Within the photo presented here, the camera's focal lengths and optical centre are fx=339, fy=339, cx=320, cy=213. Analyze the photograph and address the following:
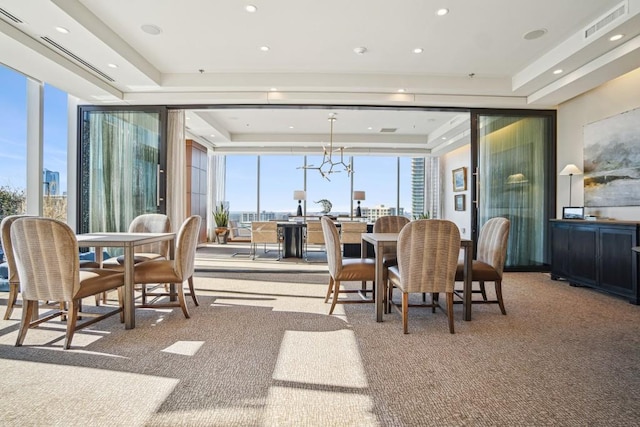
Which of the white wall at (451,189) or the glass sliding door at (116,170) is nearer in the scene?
the glass sliding door at (116,170)

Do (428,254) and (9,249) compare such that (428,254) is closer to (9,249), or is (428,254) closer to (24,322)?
(24,322)

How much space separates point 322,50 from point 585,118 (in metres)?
3.86

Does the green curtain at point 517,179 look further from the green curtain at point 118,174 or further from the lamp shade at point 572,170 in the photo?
the green curtain at point 118,174

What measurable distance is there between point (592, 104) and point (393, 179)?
6.49m

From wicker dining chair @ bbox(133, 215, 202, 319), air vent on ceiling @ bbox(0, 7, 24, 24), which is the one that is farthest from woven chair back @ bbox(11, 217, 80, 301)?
air vent on ceiling @ bbox(0, 7, 24, 24)

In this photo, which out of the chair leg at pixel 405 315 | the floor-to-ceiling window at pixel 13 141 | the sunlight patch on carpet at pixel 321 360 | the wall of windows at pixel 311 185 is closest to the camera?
the sunlight patch on carpet at pixel 321 360

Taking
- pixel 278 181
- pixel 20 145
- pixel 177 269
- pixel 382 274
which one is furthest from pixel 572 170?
pixel 278 181

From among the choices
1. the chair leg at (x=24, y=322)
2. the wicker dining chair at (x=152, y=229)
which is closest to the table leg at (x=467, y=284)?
the wicker dining chair at (x=152, y=229)

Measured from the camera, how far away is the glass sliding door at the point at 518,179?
5.40m

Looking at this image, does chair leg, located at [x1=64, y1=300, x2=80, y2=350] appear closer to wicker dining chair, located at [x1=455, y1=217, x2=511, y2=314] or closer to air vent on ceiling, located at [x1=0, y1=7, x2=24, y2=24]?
air vent on ceiling, located at [x1=0, y1=7, x2=24, y2=24]

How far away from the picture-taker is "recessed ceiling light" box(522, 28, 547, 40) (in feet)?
11.9

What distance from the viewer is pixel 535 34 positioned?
12.2 feet

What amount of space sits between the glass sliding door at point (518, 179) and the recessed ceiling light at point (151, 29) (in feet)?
15.3

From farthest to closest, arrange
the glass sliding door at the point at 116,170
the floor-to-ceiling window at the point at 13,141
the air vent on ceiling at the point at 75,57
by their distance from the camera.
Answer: the glass sliding door at the point at 116,170 < the floor-to-ceiling window at the point at 13,141 < the air vent on ceiling at the point at 75,57
